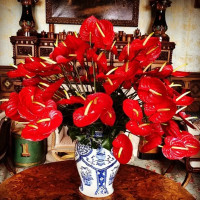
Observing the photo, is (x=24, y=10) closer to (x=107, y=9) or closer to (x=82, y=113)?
(x=107, y=9)

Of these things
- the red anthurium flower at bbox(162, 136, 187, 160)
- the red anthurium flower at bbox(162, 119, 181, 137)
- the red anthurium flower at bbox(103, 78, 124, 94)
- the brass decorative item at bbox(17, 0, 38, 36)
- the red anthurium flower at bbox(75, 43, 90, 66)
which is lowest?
the red anthurium flower at bbox(162, 136, 187, 160)

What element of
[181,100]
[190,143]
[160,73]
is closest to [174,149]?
[190,143]

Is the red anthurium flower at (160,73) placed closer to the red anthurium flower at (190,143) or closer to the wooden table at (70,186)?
the red anthurium flower at (190,143)

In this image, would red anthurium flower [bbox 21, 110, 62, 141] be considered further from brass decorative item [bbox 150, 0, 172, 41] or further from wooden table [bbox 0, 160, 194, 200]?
brass decorative item [bbox 150, 0, 172, 41]

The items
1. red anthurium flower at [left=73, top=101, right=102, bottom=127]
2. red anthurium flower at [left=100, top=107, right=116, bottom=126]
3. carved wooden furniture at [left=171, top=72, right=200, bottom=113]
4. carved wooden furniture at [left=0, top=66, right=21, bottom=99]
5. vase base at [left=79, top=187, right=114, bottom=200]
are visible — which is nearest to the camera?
red anthurium flower at [left=73, top=101, right=102, bottom=127]

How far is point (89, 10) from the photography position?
178 inches

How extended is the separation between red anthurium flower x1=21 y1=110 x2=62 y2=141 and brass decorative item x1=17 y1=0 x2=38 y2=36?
3.76 meters

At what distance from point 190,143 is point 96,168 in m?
0.39

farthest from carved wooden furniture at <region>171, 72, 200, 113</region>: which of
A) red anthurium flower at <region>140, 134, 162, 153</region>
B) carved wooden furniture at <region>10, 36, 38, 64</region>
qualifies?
red anthurium flower at <region>140, 134, 162, 153</region>

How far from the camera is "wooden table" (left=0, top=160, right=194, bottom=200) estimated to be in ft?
3.69

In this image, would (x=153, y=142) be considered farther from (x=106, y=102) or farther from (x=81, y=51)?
(x=81, y=51)

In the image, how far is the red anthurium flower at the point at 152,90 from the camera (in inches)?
30.0

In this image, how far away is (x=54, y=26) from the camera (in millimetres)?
4586

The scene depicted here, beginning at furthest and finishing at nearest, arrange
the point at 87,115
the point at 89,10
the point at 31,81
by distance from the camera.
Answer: the point at 89,10
the point at 31,81
the point at 87,115
